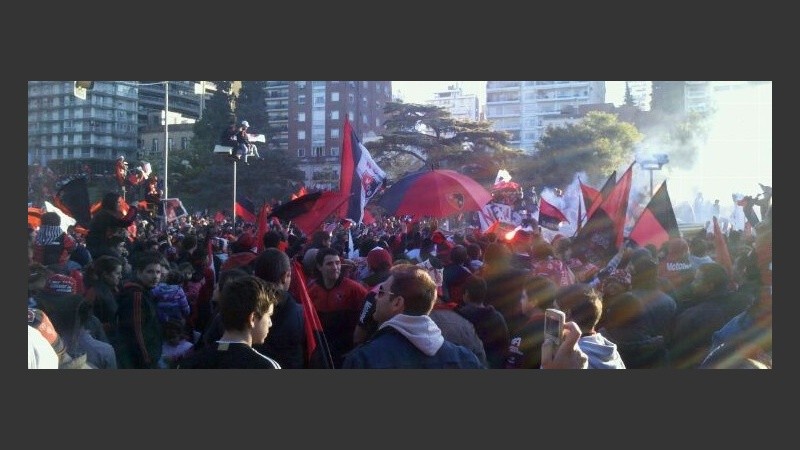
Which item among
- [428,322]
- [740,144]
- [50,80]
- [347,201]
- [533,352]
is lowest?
[533,352]

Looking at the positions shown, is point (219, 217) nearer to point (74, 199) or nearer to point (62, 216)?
point (74, 199)

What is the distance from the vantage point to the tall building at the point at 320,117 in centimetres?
938

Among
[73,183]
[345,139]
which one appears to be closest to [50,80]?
[73,183]

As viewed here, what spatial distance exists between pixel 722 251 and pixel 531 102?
9.06 ft

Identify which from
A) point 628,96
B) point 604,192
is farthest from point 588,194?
point 628,96

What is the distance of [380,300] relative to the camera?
18.8ft

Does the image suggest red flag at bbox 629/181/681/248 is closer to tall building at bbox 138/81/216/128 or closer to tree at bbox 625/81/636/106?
tree at bbox 625/81/636/106

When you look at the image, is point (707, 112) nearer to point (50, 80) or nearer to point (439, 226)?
point (439, 226)

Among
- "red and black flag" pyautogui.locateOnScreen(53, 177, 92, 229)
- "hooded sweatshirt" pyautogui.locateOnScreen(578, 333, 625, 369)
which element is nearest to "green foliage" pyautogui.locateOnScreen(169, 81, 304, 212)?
"red and black flag" pyautogui.locateOnScreen(53, 177, 92, 229)

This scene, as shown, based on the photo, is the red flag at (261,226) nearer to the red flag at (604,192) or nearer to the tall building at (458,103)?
the tall building at (458,103)

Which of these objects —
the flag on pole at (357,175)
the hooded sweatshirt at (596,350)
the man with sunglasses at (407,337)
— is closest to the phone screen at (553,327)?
the hooded sweatshirt at (596,350)

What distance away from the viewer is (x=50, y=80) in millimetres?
8844

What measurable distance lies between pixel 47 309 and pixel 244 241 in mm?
2112

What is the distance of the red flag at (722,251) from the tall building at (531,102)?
196 centimetres
